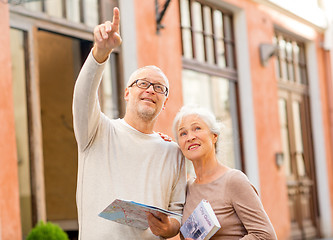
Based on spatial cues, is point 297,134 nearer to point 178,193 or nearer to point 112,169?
point 178,193

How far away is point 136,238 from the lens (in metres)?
2.82

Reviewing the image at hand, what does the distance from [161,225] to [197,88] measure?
6333mm

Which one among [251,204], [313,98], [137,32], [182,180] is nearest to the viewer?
[251,204]

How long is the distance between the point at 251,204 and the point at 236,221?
11 centimetres

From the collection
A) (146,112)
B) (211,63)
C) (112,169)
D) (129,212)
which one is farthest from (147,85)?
(211,63)

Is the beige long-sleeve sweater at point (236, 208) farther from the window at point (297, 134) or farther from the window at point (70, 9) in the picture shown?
the window at point (297, 134)

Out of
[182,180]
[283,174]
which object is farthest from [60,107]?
[182,180]

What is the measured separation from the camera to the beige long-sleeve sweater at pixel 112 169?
9.16ft

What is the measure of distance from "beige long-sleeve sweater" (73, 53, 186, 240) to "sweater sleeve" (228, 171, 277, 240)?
32 cm

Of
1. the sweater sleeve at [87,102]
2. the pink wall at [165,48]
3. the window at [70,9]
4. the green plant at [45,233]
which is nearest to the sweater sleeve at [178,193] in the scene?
the sweater sleeve at [87,102]

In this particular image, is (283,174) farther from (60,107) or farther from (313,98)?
(60,107)

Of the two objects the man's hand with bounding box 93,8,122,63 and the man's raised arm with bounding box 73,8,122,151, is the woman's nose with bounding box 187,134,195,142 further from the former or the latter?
the man's hand with bounding box 93,8,122,63

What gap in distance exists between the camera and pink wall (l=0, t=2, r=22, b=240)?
547 cm

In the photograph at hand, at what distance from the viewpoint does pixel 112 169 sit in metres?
2.86
